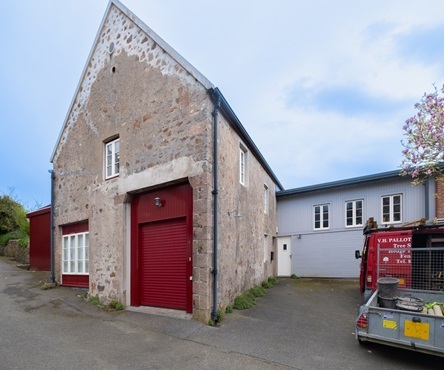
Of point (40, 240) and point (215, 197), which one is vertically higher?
point (215, 197)

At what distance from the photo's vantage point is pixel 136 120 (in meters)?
9.11

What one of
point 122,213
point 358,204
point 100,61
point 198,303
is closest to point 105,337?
point 198,303

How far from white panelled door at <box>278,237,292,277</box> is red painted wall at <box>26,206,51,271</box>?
11.8m

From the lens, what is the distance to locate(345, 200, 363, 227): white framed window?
15.1 m

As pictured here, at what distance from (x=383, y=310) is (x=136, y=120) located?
7.78 m

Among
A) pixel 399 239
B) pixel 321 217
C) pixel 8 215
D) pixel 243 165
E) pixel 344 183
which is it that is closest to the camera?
pixel 399 239

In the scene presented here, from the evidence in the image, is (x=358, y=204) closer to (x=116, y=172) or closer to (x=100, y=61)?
(x=116, y=172)

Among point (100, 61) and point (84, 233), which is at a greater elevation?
point (100, 61)

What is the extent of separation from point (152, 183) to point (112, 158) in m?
2.49

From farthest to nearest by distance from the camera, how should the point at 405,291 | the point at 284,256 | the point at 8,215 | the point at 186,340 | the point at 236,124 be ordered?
1. the point at 8,215
2. the point at 284,256
3. the point at 236,124
4. the point at 405,291
5. the point at 186,340

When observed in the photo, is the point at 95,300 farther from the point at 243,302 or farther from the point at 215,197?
the point at 215,197

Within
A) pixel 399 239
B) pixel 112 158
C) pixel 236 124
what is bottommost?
pixel 399 239

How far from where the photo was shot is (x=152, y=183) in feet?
27.3

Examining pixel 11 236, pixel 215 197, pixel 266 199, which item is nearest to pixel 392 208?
pixel 266 199
